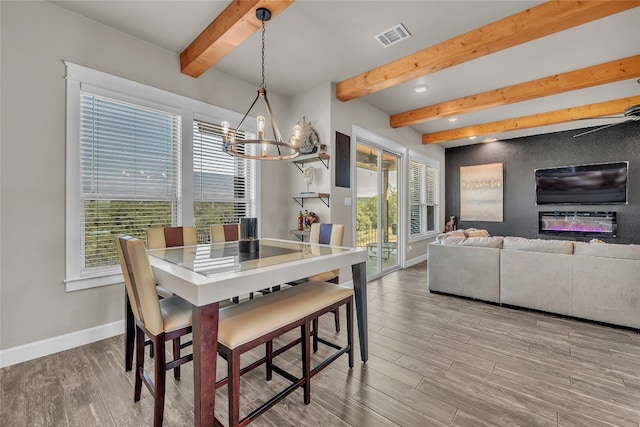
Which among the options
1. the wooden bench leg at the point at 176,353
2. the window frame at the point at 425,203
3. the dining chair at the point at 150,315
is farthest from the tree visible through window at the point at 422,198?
the dining chair at the point at 150,315

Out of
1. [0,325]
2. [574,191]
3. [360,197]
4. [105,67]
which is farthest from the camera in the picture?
[574,191]

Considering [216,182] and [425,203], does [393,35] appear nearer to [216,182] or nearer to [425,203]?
[216,182]

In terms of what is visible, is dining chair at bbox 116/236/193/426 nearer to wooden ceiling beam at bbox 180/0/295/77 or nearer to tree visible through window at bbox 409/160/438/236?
wooden ceiling beam at bbox 180/0/295/77

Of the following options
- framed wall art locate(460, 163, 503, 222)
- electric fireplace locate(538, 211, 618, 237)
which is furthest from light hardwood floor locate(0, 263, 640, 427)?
framed wall art locate(460, 163, 503, 222)

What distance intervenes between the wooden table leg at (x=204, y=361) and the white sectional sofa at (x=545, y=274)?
3.32m

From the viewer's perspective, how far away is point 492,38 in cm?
257

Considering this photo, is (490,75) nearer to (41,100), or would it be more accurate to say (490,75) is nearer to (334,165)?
(334,165)

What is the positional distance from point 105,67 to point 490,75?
14.6 ft

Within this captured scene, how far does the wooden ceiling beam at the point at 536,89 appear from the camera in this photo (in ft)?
10.5

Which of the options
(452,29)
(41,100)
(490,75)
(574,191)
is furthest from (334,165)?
(574,191)

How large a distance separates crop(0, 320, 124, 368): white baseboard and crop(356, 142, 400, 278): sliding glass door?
324cm

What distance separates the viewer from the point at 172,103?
301 centimetres

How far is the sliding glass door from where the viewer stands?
452cm

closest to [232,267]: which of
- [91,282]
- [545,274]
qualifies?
[91,282]
